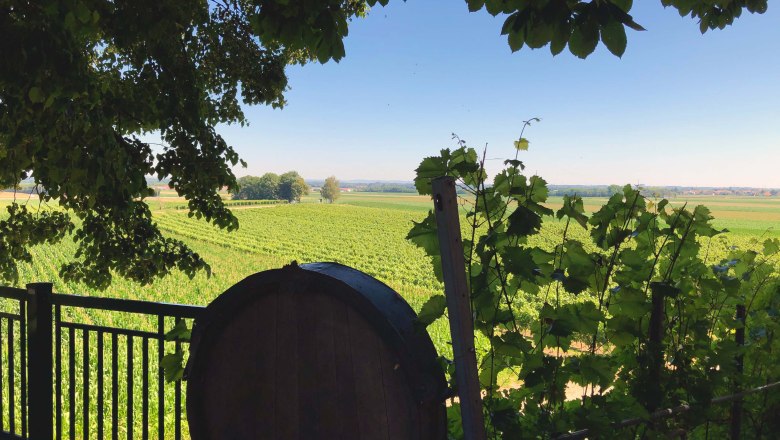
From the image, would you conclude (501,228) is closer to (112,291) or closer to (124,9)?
(124,9)

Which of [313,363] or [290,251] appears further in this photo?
[290,251]

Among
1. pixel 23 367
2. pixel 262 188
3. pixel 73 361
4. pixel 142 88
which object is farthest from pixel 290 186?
pixel 73 361

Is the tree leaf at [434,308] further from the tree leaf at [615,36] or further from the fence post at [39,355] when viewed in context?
the fence post at [39,355]

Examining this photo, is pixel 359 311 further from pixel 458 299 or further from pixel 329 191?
pixel 329 191

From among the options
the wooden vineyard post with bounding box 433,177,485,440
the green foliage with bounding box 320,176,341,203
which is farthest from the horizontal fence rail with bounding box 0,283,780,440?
the green foliage with bounding box 320,176,341,203

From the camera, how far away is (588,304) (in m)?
1.57

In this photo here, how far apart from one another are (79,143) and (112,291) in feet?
72.8

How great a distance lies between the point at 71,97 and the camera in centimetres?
317

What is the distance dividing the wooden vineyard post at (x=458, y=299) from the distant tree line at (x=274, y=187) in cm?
9618

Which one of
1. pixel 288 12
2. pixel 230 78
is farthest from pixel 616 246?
pixel 230 78

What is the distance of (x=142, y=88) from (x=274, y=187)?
92.7 meters

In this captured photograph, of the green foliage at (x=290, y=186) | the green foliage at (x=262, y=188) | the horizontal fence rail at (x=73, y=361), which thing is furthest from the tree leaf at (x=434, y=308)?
the green foliage at (x=290, y=186)

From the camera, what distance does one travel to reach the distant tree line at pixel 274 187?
95.2 meters

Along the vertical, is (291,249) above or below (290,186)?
below
